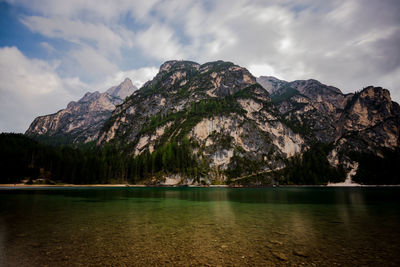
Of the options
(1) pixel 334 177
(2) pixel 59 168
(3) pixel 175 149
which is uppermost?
(3) pixel 175 149

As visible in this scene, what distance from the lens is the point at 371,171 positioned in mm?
190375

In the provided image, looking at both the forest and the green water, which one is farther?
the forest

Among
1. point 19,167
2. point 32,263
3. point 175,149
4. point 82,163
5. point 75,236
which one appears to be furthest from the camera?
point 175,149

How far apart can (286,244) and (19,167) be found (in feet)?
452

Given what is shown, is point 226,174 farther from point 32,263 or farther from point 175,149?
point 32,263

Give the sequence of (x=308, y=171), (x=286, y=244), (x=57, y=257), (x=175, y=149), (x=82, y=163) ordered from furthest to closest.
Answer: (x=308, y=171) < (x=175, y=149) < (x=82, y=163) < (x=286, y=244) < (x=57, y=257)

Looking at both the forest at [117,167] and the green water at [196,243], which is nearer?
the green water at [196,243]

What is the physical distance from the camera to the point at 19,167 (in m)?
106

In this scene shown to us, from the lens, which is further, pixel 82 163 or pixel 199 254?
pixel 82 163

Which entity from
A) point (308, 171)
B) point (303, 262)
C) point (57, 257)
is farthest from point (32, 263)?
point (308, 171)

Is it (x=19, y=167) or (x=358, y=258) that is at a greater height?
(x=19, y=167)

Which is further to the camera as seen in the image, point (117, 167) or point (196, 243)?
point (117, 167)

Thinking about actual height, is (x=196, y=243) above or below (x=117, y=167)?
below

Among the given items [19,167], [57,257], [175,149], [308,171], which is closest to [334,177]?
[308,171]
